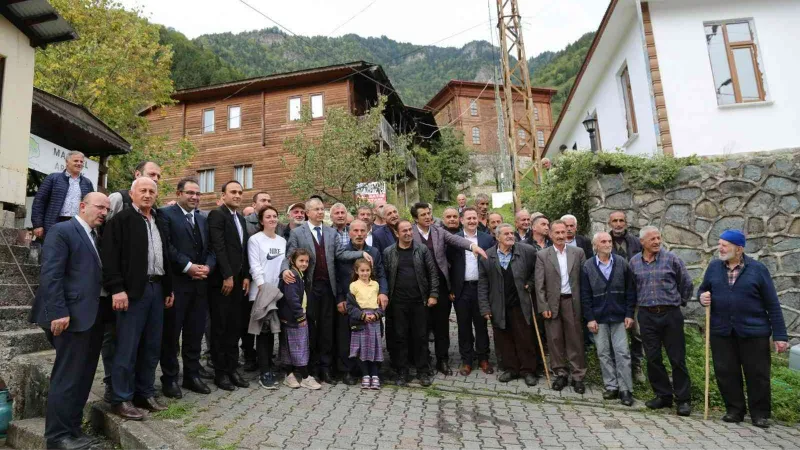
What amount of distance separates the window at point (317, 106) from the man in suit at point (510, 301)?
17.4 m

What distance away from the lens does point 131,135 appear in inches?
707

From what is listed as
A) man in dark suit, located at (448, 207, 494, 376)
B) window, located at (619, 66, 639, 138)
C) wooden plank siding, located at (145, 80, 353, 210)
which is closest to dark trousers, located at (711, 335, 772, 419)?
man in dark suit, located at (448, 207, 494, 376)

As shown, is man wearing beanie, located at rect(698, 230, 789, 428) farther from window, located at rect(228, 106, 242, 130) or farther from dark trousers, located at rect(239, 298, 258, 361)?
window, located at rect(228, 106, 242, 130)

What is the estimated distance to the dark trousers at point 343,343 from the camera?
18.2 feet

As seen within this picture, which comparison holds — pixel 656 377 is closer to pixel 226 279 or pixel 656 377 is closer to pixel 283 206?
pixel 226 279

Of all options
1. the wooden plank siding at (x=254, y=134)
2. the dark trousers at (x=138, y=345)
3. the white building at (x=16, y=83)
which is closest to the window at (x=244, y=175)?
the wooden plank siding at (x=254, y=134)

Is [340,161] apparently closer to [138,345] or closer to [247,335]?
[247,335]

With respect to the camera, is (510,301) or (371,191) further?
(371,191)

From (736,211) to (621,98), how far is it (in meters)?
4.46

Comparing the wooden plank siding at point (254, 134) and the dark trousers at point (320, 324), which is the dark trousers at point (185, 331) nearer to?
the dark trousers at point (320, 324)

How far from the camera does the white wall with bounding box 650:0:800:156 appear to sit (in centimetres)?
851

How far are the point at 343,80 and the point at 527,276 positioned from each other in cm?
1766

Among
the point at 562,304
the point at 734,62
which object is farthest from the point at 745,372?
the point at 734,62

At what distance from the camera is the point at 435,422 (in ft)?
14.5
